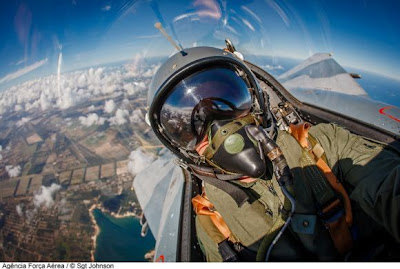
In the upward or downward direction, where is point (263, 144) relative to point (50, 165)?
downward

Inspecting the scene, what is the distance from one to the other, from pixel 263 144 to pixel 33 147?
80886 mm

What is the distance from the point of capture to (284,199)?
1184 mm

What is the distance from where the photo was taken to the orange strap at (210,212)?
1.55 meters

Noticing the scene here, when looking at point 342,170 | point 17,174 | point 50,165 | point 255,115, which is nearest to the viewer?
point 342,170

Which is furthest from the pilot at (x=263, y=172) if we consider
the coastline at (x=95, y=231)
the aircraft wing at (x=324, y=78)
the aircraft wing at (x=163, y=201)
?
the coastline at (x=95, y=231)

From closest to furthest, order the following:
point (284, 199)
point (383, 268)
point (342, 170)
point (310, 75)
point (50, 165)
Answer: point (383, 268), point (284, 199), point (342, 170), point (310, 75), point (50, 165)

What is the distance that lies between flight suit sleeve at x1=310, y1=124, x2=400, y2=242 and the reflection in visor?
67 centimetres

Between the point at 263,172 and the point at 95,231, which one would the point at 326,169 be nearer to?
the point at 263,172

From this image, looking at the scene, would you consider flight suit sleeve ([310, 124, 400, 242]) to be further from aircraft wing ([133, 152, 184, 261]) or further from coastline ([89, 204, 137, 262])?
coastline ([89, 204, 137, 262])

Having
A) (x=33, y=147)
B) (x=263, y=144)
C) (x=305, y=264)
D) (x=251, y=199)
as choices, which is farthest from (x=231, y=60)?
(x=33, y=147)

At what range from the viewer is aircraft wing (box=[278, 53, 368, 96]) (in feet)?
8.45

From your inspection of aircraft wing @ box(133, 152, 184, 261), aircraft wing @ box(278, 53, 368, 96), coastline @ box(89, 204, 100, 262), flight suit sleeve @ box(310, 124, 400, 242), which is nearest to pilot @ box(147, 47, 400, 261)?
flight suit sleeve @ box(310, 124, 400, 242)

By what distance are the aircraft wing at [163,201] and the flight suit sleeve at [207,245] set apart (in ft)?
0.65

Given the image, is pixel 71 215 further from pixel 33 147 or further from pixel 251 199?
pixel 251 199
